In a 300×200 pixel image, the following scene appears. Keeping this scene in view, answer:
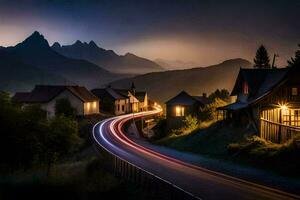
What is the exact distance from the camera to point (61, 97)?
97.8 m

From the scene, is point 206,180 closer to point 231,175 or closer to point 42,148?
point 231,175

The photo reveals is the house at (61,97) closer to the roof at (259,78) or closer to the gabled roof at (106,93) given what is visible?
the gabled roof at (106,93)

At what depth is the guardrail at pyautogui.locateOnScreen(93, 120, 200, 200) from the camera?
20320mm

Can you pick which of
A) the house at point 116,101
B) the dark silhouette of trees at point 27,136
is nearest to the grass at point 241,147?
the dark silhouette of trees at point 27,136

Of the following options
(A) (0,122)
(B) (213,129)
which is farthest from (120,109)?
(A) (0,122)

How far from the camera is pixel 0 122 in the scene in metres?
34.1

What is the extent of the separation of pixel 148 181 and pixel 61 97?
2967 inches

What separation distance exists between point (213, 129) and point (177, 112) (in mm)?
32979

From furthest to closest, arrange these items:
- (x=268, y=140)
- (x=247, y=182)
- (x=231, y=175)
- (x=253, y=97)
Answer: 1. (x=253, y=97)
2. (x=268, y=140)
3. (x=231, y=175)
4. (x=247, y=182)

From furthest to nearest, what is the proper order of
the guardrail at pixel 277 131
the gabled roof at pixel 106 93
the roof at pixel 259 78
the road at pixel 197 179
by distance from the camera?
1. the gabled roof at pixel 106 93
2. the roof at pixel 259 78
3. the guardrail at pixel 277 131
4. the road at pixel 197 179

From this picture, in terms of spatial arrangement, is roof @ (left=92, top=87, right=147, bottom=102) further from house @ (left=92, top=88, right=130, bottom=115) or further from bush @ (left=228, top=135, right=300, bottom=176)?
bush @ (left=228, top=135, right=300, bottom=176)

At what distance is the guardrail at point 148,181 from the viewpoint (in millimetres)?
20320

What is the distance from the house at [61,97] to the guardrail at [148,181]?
202 ft

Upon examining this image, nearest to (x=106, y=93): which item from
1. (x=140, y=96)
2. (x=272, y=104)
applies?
(x=140, y=96)
